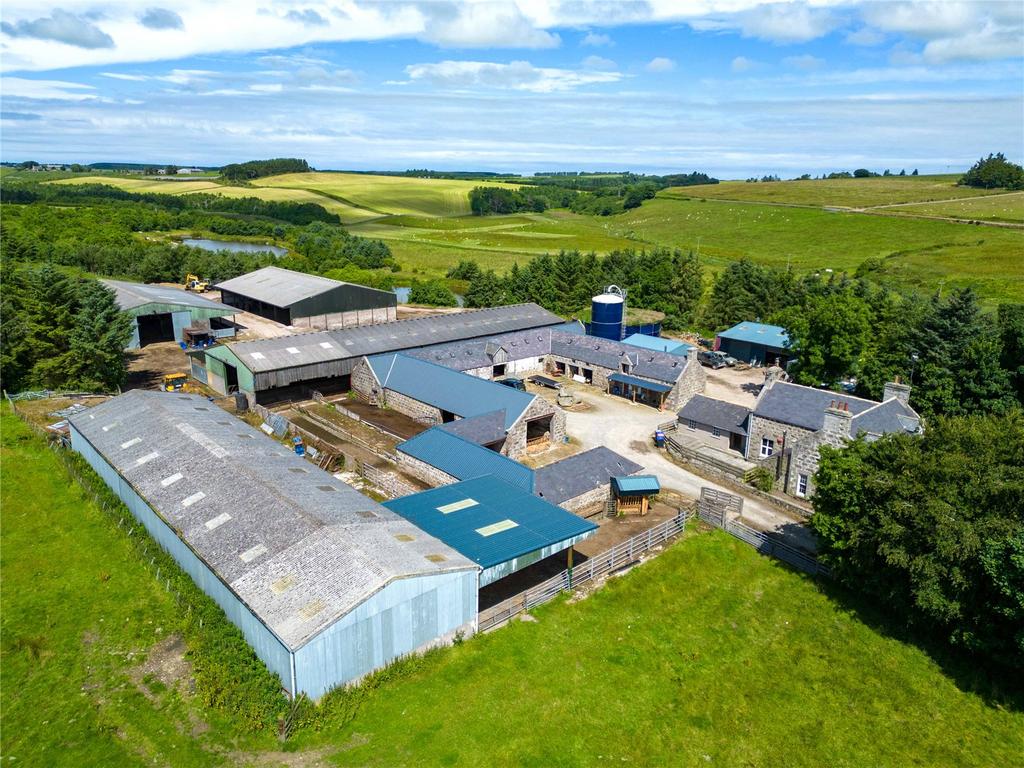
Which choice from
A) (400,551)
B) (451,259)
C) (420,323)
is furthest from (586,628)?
(451,259)

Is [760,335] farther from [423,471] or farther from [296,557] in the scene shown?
[296,557]

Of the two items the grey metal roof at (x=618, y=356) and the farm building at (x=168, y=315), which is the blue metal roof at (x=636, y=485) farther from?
the farm building at (x=168, y=315)

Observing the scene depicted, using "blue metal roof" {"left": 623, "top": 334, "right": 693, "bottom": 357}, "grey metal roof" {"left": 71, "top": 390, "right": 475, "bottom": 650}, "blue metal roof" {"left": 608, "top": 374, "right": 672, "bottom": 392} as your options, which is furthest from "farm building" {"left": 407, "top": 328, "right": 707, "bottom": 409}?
"grey metal roof" {"left": 71, "top": 390, "right": 475, "bottom": 650}

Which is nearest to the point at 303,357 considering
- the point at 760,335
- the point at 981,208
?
the point at 760,335

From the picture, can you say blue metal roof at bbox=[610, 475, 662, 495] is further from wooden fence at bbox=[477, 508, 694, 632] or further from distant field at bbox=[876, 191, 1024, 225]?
distant field at bbox=[876, 191, 1024, 225]

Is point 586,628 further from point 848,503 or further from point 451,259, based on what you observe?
point 451,259

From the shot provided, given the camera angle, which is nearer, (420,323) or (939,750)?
(939,750)
